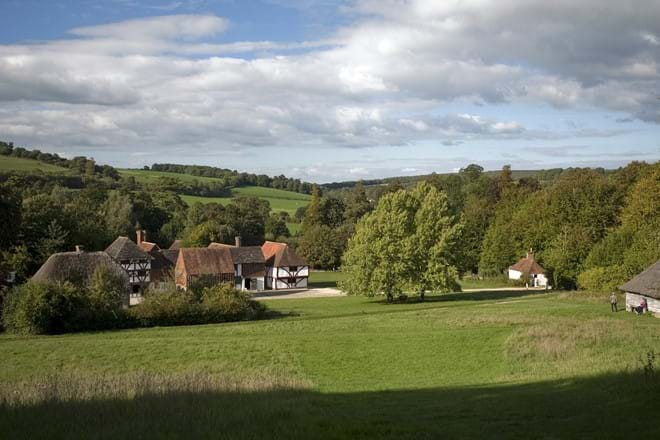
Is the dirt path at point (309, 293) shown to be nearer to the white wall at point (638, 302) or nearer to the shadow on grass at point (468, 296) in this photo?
the shadow on grass at point (468, 296)

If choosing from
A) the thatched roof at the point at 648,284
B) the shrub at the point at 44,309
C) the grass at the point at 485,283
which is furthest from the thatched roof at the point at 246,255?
the thatched roof at the point at 648,284

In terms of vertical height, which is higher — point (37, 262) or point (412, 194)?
point (412, 194)

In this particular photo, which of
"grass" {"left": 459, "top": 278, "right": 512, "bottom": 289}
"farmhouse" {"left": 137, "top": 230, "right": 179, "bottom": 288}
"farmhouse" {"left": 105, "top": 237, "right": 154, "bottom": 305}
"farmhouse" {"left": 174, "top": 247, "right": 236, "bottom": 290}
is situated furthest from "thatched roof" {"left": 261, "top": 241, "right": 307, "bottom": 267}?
"grass" {"left": 459, "top": 278, "right": 512, "bottom": 289}

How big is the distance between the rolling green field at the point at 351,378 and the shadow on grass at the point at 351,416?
0.13 ft

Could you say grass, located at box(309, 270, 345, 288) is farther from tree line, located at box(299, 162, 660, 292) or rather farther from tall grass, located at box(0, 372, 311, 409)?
tall grass, located at box(0, 372, 311, 409)

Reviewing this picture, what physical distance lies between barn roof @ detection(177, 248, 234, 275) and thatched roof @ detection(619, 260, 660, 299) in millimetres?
35950

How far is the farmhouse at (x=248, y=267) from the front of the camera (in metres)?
62.7

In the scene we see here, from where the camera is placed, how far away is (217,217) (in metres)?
85.8

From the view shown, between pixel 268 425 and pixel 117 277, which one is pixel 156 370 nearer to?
pixel 268 425

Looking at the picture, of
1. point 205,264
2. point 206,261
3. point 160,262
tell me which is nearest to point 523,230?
point 206,261

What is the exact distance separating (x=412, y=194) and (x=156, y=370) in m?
33.1

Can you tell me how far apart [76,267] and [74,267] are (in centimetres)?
14

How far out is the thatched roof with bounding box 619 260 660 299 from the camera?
111ft

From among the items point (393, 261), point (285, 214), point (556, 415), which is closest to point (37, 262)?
point (393, 261)
